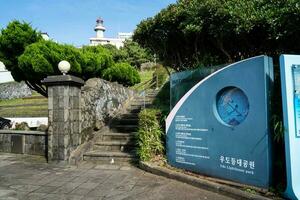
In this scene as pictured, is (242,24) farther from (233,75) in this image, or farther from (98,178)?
(98,178)

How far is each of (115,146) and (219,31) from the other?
12.5ft

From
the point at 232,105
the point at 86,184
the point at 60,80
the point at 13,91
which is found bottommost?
the point at 86,184

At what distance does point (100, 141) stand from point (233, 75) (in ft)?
16.1

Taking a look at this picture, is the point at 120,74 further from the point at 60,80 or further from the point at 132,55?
the point at 132,55

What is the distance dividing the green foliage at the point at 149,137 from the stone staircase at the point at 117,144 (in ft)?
2.11

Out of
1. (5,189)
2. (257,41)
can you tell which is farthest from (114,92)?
(5,189)

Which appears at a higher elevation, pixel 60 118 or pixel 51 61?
pixel 51 61

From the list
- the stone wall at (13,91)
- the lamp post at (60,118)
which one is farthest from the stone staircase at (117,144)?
the stone wall at (13,91)

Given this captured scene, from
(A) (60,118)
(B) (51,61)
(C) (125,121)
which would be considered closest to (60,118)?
(A) (60,118)

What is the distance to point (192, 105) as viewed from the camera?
6.80 m

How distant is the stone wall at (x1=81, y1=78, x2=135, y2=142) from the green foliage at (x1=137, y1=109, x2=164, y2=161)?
6.43 ft

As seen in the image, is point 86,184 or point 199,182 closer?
point 199,182

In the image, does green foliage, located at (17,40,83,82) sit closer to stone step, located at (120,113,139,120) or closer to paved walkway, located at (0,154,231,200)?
stone step, located at (120,113,139,120)

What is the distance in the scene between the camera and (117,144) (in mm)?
9219
